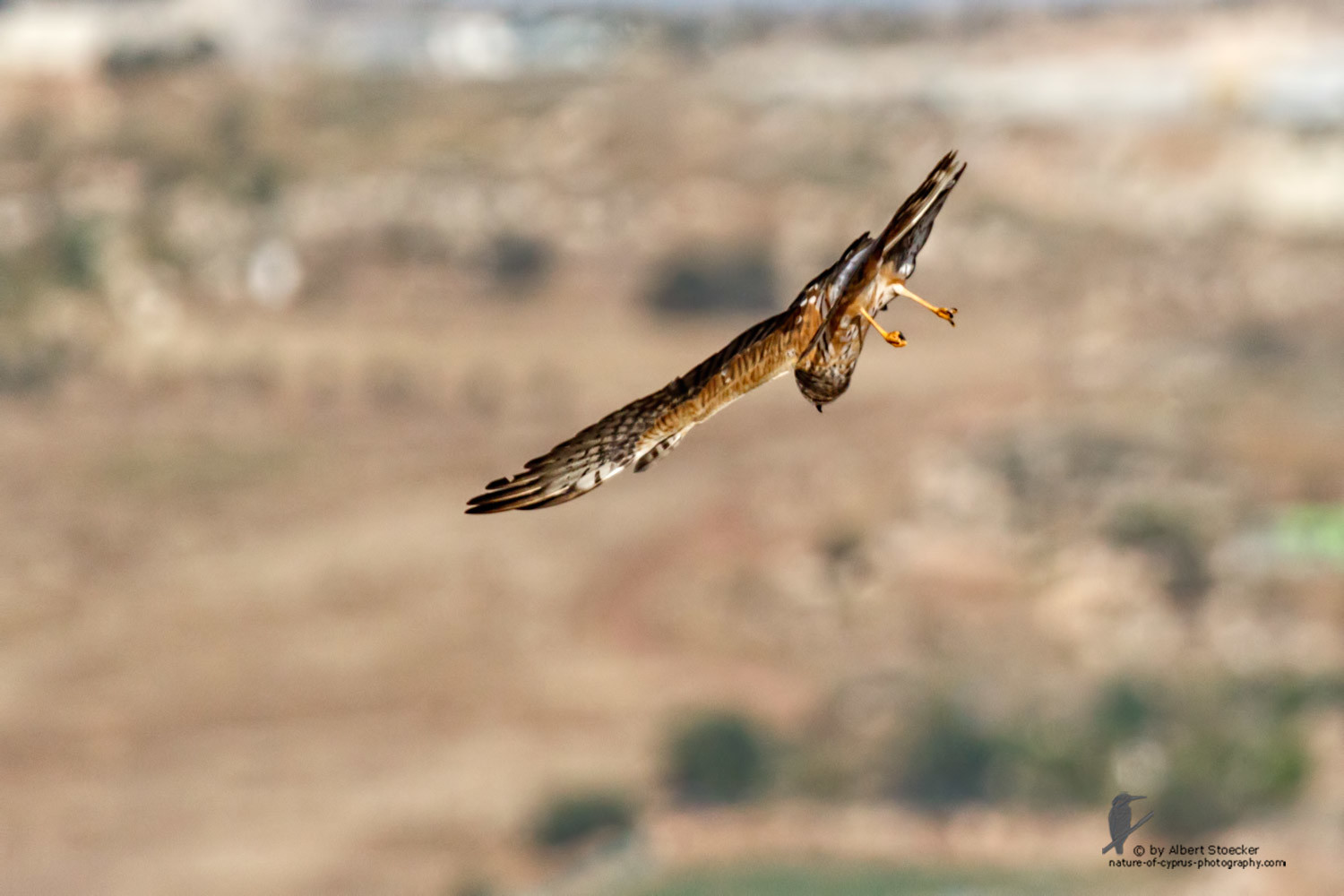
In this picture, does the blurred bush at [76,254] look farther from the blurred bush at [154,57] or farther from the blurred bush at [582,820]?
the blurred bush at [582,820]

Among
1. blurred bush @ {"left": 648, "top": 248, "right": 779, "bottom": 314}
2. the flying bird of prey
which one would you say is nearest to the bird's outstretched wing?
the flying bird of prey

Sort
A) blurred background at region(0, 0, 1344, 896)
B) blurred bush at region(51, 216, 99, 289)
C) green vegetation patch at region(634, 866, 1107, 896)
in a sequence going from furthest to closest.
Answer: blurred bush at region(51, 216, 99, 289)
blurred background at region(0, 0, 1344, 896)
green vegetation patch at region(634, 866, 1107, 896)

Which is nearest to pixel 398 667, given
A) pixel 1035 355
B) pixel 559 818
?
pixel 559 818

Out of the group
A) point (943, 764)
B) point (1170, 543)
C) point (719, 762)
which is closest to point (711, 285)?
point (1170, 543)

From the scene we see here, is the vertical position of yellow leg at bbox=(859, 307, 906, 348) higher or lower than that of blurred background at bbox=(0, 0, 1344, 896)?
lower

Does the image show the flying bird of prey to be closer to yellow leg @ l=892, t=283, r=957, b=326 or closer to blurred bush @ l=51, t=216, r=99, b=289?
yellow leg @ l=892, t=283, r=957, b=326

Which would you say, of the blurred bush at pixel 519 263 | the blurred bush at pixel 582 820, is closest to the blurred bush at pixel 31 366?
the blurred bush at pixel 519 263
